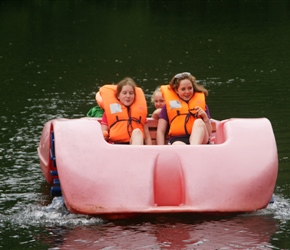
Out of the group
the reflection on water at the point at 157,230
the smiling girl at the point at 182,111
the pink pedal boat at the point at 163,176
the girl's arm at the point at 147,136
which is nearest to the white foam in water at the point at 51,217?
the reflection on water at the point at 157,230

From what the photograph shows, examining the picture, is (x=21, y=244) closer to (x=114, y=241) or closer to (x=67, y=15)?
(x=114, y=241)

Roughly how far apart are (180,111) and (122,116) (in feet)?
1.63

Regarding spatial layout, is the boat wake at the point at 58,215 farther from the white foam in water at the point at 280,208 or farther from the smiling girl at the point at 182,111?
the smiling girl at the point at 182,111

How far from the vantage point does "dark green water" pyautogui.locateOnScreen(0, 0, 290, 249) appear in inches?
231

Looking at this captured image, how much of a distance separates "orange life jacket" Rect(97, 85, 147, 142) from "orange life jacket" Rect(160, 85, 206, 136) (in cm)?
24

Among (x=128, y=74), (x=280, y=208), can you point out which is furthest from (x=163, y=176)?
(x=128, y=74)

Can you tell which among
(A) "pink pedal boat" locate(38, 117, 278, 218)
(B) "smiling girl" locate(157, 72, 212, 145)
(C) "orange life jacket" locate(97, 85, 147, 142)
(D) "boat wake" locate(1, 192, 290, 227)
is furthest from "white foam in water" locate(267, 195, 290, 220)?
(C) "orange life jacket" locate(97, 85, 147, 142)

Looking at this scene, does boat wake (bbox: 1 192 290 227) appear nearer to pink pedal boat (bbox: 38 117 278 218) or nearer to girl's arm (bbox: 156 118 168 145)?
pink pedal boat (bbox: 38 117 278 218)

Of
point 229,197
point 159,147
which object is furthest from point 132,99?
point 229,197

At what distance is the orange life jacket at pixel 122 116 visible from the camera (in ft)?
23.5

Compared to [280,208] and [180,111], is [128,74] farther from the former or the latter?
[280,208]

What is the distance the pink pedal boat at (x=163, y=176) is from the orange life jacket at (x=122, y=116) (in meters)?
0.80

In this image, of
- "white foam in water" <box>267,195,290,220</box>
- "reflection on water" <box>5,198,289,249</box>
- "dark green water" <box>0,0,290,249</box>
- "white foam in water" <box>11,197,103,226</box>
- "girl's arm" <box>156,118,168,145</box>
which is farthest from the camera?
"girl's arm" <box>156,118,168,145</box>

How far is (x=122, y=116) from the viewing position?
7258 millimetres
